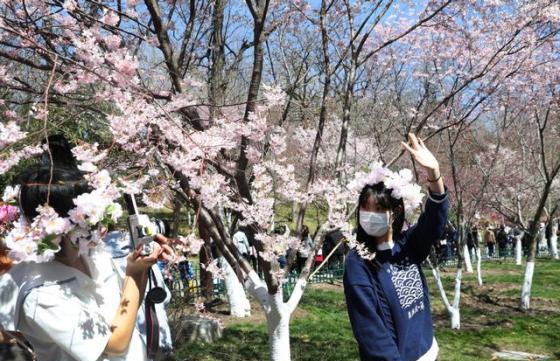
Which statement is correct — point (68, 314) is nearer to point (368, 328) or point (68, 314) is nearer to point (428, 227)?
point (368, 328)

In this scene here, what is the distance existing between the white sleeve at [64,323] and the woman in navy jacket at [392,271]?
1043 millimetres

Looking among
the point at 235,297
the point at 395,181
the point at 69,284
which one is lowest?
the point at 235,297

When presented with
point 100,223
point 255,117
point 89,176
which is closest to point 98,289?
point 100,223

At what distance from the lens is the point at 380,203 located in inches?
91.0

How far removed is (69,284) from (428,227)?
1.45 metres

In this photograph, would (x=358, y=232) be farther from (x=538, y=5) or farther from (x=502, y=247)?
(x=502, y=247)

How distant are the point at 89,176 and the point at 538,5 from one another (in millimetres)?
6260

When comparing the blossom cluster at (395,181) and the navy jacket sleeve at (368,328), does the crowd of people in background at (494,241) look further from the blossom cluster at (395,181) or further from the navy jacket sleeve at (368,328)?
the navy jacket sleeve at (368,328)

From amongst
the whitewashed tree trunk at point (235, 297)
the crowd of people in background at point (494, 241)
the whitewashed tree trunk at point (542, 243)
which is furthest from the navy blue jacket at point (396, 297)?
the whitewashed tree trunk at point (542, 243)

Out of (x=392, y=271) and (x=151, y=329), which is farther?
(x=392, y=271)

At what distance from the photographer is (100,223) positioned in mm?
1646

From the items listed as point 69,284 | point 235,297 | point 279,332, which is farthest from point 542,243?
point 69,284

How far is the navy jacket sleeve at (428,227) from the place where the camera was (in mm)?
2238

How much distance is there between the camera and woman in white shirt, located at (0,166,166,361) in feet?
4.86
